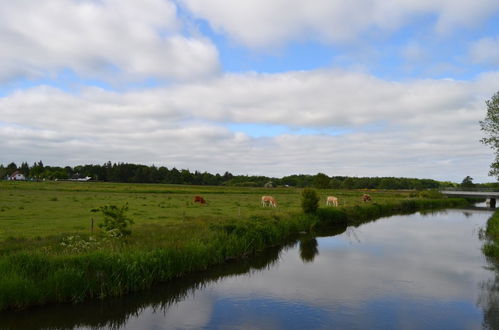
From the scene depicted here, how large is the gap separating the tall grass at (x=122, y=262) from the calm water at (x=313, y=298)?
0.48 meters

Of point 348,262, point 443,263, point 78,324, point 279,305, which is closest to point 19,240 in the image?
point 78,324

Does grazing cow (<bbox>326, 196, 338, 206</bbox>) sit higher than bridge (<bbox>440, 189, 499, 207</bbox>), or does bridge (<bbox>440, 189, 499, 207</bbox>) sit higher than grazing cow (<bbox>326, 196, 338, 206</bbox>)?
bridge (<bbox>440, 189, 499, 207</bbox>)

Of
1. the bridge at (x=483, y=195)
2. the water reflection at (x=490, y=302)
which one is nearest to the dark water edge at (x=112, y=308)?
the water reflection at (x=490, y=302)

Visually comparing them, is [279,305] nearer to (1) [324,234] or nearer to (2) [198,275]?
(2) [198,275]

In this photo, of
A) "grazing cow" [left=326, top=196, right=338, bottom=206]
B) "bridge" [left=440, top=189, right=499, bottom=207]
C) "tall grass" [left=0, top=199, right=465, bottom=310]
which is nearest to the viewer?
"tall grass" [left=0, top=199, right=465, bottom=310]

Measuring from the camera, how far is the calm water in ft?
36.9

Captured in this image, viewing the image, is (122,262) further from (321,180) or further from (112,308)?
(321,180)

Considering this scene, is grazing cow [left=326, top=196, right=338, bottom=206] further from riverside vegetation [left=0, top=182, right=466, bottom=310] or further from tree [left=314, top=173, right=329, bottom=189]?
tree [left=314, top=173, right=329, bottom=189]

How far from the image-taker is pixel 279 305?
13.0 meters

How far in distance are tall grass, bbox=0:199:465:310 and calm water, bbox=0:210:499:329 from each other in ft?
1.59

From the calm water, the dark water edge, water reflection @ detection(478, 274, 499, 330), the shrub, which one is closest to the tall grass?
the dark water edge

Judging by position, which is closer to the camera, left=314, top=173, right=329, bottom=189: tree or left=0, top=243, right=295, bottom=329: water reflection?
left=0, top=243, right=295, bottom=329: water reflection

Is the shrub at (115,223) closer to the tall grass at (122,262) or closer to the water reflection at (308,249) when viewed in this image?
the tall grass at (122,262)

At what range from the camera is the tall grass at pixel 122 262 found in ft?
37.6
